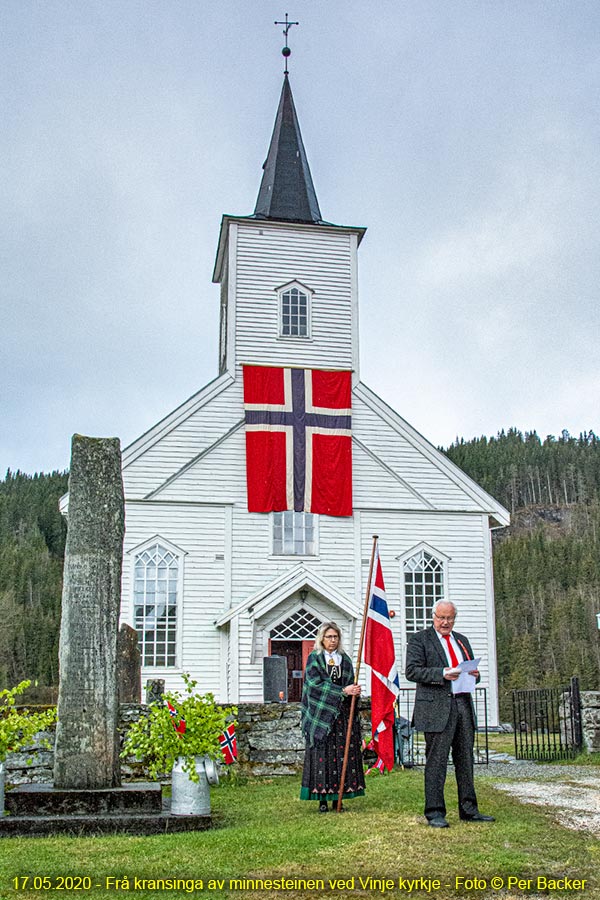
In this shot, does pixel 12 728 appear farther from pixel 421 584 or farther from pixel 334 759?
pixel 421 584

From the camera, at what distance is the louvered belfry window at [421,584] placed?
74.0 feet

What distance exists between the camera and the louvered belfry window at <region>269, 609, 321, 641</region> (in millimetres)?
21234

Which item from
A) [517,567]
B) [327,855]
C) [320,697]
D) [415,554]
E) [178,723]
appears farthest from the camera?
[517,567]

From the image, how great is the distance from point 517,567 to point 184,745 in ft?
303

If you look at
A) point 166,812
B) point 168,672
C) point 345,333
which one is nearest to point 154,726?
point 166,812

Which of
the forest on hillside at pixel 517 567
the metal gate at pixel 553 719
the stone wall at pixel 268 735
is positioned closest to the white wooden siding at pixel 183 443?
the metal gate at pixel 553 719

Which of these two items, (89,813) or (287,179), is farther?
(287,179)

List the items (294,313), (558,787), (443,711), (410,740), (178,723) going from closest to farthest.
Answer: (443,711) < (178,723) < (558,787) < (410,740) < (294,313)

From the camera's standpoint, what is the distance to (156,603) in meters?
21.4

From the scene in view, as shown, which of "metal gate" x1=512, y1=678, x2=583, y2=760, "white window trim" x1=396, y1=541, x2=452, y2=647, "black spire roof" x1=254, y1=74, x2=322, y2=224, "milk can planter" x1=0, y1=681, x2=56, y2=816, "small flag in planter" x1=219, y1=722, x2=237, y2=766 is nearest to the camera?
"milk can planter" x1=0, y1=681, x2=56, y2=816

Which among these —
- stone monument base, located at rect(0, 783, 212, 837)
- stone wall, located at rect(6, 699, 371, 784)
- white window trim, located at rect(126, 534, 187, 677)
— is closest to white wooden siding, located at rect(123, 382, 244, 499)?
white window trim, located at rect(126, 534, 187, 677)

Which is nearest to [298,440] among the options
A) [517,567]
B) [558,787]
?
[558,787]

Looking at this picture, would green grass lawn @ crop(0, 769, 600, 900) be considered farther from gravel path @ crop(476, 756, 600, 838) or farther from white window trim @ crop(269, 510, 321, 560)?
white window trim @ crop(269, 510, 321, 560)

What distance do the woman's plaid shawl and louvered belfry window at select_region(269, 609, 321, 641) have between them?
→ 40.4 feet
